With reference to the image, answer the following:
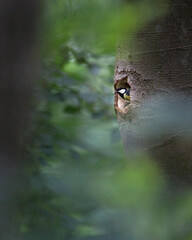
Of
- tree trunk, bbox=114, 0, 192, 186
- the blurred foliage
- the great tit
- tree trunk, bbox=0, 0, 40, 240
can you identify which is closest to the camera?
tree trunk, bbox=0, 0, 40, 240

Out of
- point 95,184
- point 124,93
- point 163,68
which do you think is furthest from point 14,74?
point 124,93

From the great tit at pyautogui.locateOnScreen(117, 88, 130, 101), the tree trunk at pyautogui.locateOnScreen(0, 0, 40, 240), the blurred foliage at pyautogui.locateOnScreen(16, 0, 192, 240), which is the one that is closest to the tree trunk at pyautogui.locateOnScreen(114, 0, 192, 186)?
the great tit at pyautogui.locateOnScreen(117, 88, 130, 101)

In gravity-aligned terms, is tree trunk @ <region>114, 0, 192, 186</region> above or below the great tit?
below

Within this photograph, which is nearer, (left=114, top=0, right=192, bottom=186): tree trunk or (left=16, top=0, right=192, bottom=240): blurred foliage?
(left=16, top=0, right=192, bottom=240): blurred foliage

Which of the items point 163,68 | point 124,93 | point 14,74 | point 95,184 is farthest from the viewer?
point 124,93

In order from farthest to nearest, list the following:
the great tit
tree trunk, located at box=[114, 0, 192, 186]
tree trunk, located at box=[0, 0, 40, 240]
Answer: the great tit < tree trunk, located at box=[114, 0, 192, 186] < tree trunk, located at box=[0, 0, 40, 240]

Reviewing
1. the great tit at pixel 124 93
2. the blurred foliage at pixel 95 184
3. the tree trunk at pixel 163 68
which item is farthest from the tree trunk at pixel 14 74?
the great tit at pixel 124 93

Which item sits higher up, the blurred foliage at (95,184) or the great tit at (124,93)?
the great tit at (124,93)

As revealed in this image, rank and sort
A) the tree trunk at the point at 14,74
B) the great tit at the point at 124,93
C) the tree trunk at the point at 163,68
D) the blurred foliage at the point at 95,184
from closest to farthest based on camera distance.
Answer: the tree trunk at the point at 14,74
the blurred foliage at the point at 95,184
the tree trunk at the point at 163,68
the great tit at the point at 124,93

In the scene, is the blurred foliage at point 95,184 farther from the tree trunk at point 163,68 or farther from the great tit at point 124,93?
the great tit at point 124,93

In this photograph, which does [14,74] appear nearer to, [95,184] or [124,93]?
[95,184]

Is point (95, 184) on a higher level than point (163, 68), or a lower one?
lower

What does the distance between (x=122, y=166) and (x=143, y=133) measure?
12 cm

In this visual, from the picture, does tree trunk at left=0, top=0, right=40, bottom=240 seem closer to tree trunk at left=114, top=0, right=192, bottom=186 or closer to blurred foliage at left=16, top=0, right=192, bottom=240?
blurred foliage at left=16, top=0, right=192, bottom=240
